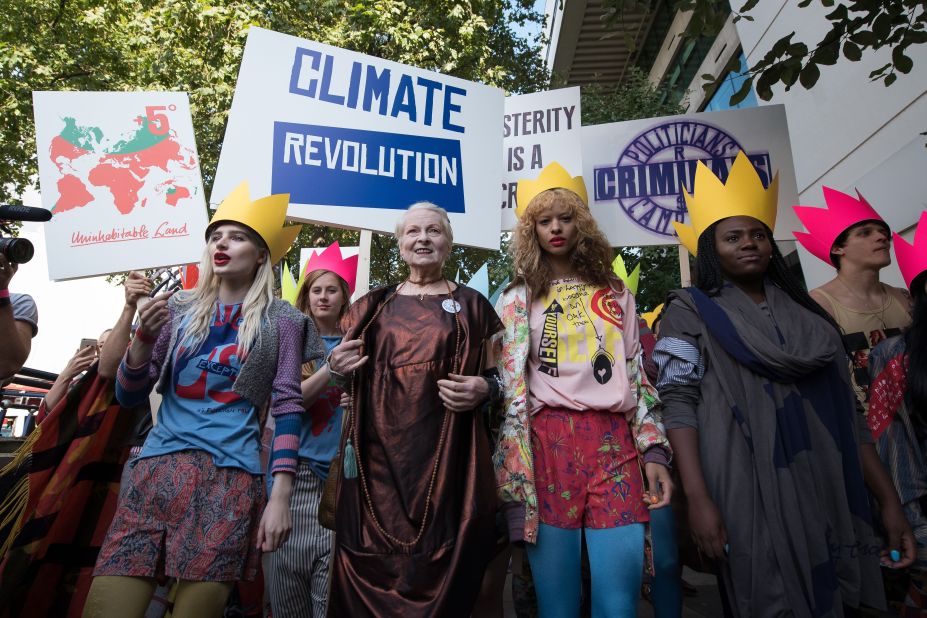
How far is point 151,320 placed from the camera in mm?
2066

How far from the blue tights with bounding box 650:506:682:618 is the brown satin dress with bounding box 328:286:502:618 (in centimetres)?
62

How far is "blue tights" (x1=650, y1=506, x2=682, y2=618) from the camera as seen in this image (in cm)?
221

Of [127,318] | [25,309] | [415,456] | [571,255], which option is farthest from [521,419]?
[25,309]

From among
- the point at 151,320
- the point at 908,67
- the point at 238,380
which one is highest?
the point at 908,67

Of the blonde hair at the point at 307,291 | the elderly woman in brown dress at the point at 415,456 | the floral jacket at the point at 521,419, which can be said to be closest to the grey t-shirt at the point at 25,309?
the blonde hair at the point at 307,291

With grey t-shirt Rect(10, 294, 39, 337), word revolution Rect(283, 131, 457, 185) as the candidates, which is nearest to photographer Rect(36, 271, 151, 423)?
grey t-shirt Rect(10, 294, 39, 337)

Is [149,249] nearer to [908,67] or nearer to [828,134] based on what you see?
[908,67]

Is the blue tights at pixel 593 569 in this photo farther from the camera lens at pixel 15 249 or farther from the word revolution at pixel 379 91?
the word revolution at pixel 379 91

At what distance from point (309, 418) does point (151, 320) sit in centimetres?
103

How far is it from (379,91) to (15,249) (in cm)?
262

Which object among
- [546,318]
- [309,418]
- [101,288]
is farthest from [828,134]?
[101,288]

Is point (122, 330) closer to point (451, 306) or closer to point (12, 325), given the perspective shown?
point (12, 325)

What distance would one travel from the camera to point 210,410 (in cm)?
205

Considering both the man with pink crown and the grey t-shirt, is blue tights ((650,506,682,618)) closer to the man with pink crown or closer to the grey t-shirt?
the man with pink crown
